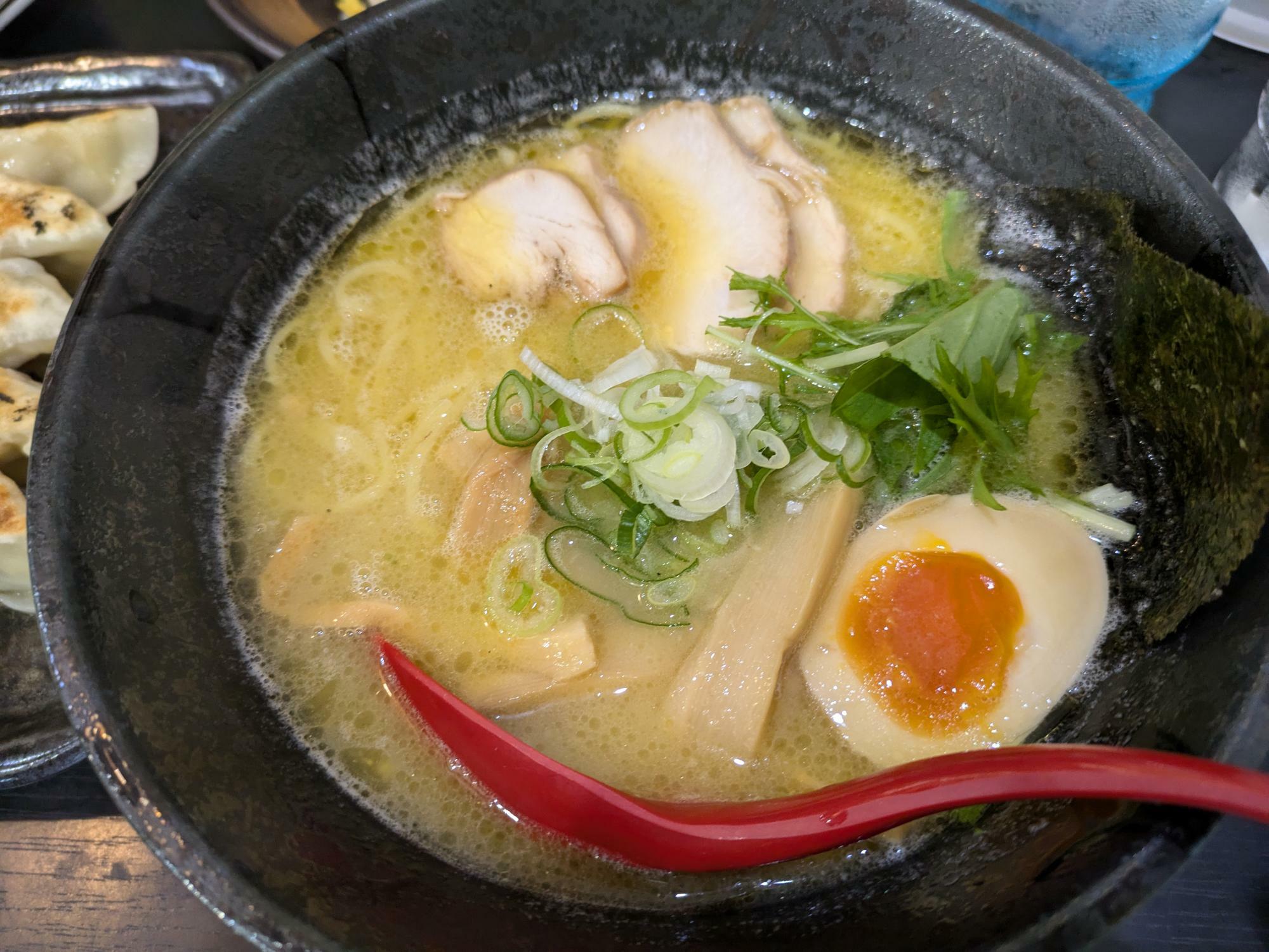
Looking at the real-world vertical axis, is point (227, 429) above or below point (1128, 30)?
below

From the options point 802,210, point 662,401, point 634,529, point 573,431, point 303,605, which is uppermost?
point 802,210

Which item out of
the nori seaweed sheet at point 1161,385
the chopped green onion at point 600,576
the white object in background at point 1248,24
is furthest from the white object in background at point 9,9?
the white object in background at point 1248,24

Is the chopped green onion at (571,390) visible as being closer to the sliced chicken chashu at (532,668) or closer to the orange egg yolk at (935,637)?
the sliced chicken chashu at (532,668)

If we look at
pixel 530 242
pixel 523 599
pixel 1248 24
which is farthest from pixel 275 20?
pixel 1248 24

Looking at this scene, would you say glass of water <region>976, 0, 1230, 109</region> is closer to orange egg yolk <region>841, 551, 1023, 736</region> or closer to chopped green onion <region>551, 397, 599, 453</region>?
orange egg yolk <region>841, 551, 1023, 736</region>

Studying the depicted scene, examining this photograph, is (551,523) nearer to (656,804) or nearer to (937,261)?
(656,804)

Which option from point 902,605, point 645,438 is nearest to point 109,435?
point 645,438

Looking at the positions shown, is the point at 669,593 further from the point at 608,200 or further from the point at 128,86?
the point at 128,86
